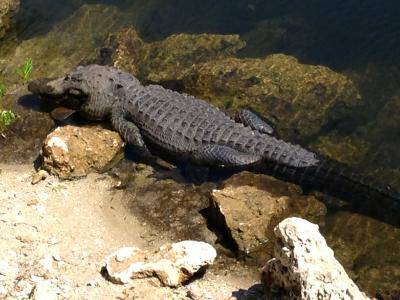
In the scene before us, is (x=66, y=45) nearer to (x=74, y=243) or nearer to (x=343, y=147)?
(x=74, y=243)

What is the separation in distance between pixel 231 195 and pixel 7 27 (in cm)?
707

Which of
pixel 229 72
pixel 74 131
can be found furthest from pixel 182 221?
pixel 229 72

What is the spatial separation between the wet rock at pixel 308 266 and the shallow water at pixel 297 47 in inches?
81.8

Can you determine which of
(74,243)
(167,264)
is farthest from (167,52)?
(167,264)

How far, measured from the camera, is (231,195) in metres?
6.45

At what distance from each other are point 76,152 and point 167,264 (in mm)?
2745

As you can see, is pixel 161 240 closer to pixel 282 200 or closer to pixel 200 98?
pixel 282 200

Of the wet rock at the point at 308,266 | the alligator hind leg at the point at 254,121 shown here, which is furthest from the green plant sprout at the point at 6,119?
the wet rock at the point at 308,266

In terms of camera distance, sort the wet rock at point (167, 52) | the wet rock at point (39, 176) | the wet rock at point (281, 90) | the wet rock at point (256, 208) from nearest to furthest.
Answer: the wet rock at point (256, 208)
the wet rock at point (39, 176)
the wet rock at point (281, 90)
the wet rock at point (167, 52)

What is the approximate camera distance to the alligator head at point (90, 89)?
28.2ft

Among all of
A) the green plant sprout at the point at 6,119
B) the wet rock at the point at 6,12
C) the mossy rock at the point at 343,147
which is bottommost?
the green plant sprout at the point at 6,119

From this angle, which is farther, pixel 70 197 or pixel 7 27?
pixel 7 27

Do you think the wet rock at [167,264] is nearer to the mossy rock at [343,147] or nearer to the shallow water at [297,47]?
the shallow water at [297,47]

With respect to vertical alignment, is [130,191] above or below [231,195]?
below
